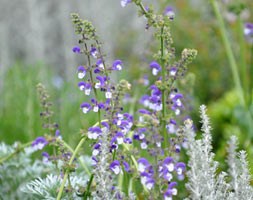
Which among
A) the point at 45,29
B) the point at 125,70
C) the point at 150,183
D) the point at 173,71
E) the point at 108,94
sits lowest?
the point at 150,183

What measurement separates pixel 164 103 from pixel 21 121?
2.00 meters

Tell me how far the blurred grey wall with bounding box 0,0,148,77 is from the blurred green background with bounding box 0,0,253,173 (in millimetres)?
16

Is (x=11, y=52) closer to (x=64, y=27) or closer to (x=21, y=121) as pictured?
(x=64, y=27)

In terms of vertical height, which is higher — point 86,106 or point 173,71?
point 173,71

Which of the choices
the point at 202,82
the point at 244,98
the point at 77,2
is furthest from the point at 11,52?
the point at 244,98

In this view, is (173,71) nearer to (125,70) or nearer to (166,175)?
(166,175)

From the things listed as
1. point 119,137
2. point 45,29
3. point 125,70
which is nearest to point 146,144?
point 119,137

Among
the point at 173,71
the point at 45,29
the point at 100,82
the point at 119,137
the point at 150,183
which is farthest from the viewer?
the point at 45,29

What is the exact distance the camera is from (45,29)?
7105 mm

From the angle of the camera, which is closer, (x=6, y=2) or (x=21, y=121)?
(x=21, y=121)

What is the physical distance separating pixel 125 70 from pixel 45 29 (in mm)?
3157

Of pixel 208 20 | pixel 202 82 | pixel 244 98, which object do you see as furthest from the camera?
pixel 208 20

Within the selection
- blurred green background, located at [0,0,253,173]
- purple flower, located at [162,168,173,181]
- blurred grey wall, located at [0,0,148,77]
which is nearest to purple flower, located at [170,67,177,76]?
purple flower, located at [162,168,173,181]

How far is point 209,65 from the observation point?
20.9 feet
